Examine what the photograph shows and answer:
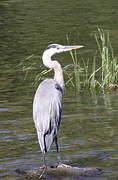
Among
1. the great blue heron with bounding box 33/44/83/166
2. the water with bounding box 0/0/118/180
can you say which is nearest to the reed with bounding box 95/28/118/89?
the water with bounding box 0/0/118/180

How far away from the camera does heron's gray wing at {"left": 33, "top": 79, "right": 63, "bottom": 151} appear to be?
6.88 m

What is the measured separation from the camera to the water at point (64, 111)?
24.9 feet

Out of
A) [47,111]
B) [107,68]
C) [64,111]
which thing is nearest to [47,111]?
[47,111]

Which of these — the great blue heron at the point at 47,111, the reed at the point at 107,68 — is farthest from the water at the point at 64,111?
the great blue heron at the point at 47,111

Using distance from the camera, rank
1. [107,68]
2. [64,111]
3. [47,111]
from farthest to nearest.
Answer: [107,68], [64,111], [47,111]

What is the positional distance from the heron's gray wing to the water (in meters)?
0.58

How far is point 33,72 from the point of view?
45.0ft

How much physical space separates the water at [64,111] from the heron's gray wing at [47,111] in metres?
0.58

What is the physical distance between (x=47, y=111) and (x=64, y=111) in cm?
313

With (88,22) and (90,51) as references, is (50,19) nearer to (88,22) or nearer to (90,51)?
(88,22)

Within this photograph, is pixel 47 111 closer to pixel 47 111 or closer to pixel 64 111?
pixel 47 111

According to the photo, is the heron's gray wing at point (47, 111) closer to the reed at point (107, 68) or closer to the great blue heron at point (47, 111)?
the great blue heron at point (47, 111)

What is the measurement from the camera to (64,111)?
397 inches

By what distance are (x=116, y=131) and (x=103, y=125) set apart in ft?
1.34
